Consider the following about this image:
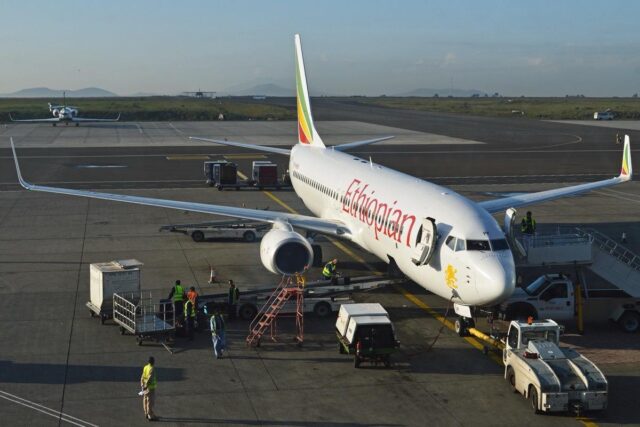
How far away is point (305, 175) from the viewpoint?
40.7 metres

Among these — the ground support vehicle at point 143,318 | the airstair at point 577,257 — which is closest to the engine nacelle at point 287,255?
the ground support vehicle at point 143,318

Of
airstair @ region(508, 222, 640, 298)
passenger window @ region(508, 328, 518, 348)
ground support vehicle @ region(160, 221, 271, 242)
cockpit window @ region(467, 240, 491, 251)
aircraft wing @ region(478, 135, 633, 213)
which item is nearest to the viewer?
passenger window @ region(508, 328, 518, 348)

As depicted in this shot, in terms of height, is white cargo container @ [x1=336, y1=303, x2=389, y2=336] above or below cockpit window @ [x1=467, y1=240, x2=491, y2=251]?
below

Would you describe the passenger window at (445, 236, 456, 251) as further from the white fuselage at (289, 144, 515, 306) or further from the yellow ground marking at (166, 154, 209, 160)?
the yellow ground marking at (166, 154, 209, 160)

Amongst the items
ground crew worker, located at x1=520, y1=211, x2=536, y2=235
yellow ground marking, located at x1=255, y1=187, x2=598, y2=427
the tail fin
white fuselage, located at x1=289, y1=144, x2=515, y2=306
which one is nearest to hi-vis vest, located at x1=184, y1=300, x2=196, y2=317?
white fuselage, located at x1=289, y1=144, x2=515, y2=306

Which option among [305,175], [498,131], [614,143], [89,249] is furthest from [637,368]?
[498,131]

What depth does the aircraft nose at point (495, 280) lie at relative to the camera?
21688 mm

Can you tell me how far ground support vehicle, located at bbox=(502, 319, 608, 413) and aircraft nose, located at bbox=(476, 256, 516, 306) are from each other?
→ 102 cm

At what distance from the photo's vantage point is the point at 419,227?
82.5 feet

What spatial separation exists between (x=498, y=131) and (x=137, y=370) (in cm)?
11039

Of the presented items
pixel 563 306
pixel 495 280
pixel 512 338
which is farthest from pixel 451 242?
pixel 563 306

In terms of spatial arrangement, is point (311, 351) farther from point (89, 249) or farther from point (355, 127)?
point (355, 127)

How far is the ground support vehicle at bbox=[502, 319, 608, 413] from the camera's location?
1906 cm

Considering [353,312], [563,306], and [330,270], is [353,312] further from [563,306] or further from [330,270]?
[330,270]
